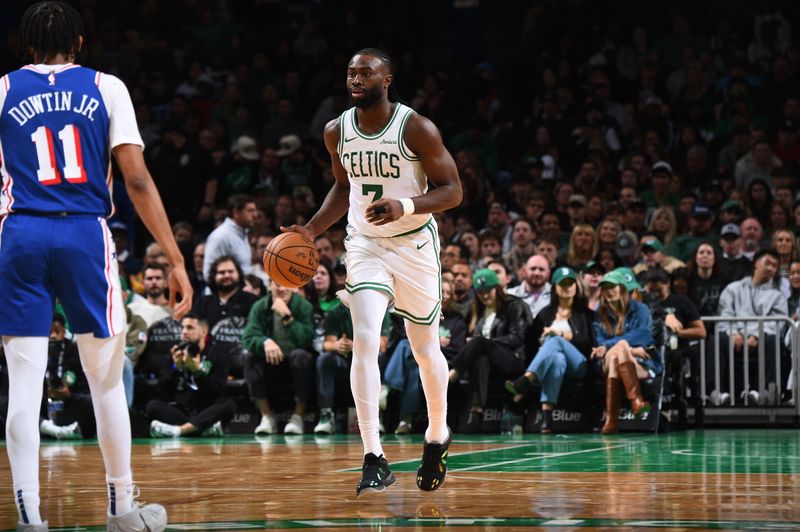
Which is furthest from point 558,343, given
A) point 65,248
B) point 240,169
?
point 65,248

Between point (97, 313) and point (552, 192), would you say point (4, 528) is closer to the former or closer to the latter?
point (97, 313)

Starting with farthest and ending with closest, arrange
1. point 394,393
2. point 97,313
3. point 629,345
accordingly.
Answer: point 394,393 < point 629,345 < point 97,313

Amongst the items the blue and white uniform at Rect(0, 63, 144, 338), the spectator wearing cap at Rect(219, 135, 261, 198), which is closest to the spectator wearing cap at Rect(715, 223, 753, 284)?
the spectator wearing cap at Rect(219, 135, 261, 198)

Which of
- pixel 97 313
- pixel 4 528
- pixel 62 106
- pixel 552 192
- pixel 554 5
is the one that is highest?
pixel 554 5

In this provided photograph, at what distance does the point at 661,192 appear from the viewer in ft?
48.1

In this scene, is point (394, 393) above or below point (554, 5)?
below

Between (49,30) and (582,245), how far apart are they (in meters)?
9.00

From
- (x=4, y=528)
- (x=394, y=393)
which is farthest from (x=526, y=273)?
(x=4, y=528)

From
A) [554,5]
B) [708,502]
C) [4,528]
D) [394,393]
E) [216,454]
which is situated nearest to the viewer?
[4,528]

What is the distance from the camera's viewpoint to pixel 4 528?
5.20m

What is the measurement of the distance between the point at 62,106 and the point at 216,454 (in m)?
5.18

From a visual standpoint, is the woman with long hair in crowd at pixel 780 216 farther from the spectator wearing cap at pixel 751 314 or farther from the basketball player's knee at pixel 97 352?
the basketball player's knee at pixel 97 352

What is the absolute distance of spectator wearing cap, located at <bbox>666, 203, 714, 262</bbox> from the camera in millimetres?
13648

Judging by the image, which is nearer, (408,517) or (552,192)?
(408,517)
